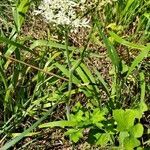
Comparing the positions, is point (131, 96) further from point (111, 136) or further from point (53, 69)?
point (53, 69)

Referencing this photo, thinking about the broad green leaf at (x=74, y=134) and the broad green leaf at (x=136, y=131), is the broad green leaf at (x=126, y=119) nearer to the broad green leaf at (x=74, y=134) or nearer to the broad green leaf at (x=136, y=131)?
the broad green leaf at (x=136, y=131)

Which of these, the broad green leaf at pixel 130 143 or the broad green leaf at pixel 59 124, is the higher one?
the broad green leaf at pixel 59 124

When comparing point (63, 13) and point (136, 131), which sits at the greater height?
point (63, 13)

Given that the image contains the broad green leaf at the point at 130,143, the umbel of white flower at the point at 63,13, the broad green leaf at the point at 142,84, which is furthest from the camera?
the broad green leaf at the point at 142,84

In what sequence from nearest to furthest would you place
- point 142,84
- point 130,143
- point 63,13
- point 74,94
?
point 63,13, point 130,143, point 142,84, point 74,94

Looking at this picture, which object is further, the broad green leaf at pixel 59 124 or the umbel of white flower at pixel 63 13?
the broad green leaf at pixel 59 124

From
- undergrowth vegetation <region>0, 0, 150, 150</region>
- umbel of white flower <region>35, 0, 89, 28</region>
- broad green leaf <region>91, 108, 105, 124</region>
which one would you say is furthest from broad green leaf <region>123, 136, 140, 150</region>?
umbel of white flower <region>35, 0, 89, 28</region>

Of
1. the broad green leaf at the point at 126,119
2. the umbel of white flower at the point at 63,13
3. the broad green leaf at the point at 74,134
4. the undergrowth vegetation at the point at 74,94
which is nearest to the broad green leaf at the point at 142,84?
the undergrowth vegetation at the point at 74,94

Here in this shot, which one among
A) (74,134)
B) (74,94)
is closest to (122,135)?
(74,134)

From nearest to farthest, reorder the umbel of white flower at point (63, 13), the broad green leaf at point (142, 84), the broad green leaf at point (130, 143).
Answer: the umbel of white flower at point (63, 13) → the broad green leaf at point (130, 143) → the broad green leaf at point (142, 84)

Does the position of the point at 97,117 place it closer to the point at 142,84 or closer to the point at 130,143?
the point at 130,143

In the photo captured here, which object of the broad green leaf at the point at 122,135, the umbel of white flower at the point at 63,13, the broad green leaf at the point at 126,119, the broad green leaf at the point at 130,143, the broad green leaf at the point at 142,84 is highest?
the umbel of white flower at the point at 63,13

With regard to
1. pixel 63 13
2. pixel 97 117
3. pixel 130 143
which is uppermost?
pixel 63 13

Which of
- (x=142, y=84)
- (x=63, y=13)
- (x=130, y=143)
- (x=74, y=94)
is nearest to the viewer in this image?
(x=63, y=13)
